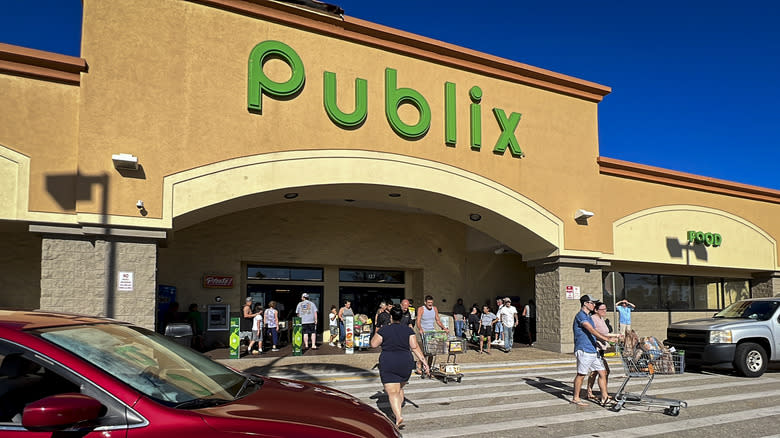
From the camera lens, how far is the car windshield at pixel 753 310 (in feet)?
45.2

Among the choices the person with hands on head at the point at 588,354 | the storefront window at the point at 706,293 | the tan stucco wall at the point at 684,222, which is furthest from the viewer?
the storefront window at the point at 706,293

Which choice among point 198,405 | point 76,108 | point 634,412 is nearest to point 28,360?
point 198,405

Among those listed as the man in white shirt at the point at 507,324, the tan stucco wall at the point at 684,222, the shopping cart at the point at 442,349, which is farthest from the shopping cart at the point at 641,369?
the tan stucco wall at the point at 684,222

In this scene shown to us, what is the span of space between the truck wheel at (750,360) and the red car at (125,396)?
39.6 feet

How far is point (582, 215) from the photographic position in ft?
57.5

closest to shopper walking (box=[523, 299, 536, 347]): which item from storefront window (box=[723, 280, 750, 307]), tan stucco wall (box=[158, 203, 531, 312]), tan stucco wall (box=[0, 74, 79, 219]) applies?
tan stucco wall (box=[158, 203, 531, 312])

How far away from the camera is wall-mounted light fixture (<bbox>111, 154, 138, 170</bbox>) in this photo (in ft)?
38.6

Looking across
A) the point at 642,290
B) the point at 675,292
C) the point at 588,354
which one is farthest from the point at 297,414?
the point at 675,292

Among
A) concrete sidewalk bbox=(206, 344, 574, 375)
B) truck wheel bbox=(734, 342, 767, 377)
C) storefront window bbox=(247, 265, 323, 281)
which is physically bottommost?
concrete sidewalk bbox=(206, 344, 574, 375)

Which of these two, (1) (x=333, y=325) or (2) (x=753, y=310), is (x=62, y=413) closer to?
(2) (x=753, y=310)

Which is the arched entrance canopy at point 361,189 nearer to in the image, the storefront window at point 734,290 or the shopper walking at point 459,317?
the shopper walking at point 459,317

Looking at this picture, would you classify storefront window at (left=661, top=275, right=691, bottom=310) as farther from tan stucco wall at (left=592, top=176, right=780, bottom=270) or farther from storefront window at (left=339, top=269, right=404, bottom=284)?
storefront window at (left=339, top=269, right=404, bottom=284)

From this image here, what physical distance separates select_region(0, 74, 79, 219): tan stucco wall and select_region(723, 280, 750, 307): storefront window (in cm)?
2394

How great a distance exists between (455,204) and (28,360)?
1357 centimetres
